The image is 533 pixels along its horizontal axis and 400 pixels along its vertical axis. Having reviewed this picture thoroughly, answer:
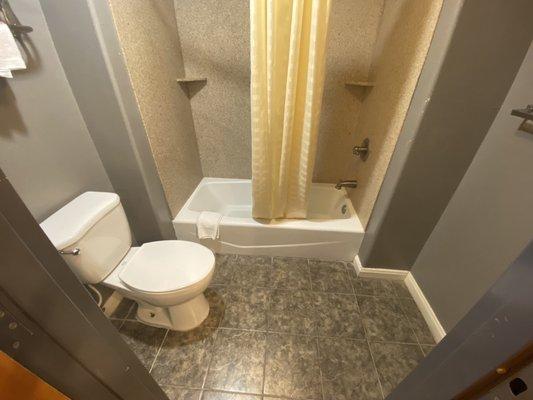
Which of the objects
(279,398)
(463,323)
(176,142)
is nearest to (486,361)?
(463,323)

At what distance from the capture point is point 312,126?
4.25ft

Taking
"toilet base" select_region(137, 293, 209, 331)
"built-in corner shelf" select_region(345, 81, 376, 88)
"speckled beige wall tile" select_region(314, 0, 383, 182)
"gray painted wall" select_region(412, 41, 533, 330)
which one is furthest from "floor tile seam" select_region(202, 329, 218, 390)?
"built-in corner shelf" select_region(345, 81, 376, 88)

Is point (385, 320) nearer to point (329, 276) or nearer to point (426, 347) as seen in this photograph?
point (426, 347)

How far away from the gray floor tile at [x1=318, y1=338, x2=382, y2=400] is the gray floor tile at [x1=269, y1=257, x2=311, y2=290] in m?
0.37

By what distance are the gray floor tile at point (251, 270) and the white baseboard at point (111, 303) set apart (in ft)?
2.33

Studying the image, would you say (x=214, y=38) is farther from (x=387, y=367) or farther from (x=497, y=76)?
(x=387, y=367)

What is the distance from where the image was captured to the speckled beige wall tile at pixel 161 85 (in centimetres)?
106

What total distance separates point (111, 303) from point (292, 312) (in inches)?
42.9

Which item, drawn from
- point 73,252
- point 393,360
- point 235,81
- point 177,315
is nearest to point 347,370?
point 393,360

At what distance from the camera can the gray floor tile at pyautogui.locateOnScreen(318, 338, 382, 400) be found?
104cm

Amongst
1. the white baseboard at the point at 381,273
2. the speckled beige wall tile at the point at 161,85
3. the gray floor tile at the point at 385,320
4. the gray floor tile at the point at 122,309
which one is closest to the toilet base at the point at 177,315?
the gray floor tile at the point at 122,309

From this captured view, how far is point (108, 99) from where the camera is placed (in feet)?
3.42

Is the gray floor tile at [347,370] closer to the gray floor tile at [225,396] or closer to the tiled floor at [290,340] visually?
the tiled floor at [290,340]

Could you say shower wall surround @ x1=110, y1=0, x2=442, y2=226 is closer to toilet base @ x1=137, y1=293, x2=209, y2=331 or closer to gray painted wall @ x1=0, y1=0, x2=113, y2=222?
gray painted wall @ x1=0, y1=0, x2=113, y2=222
